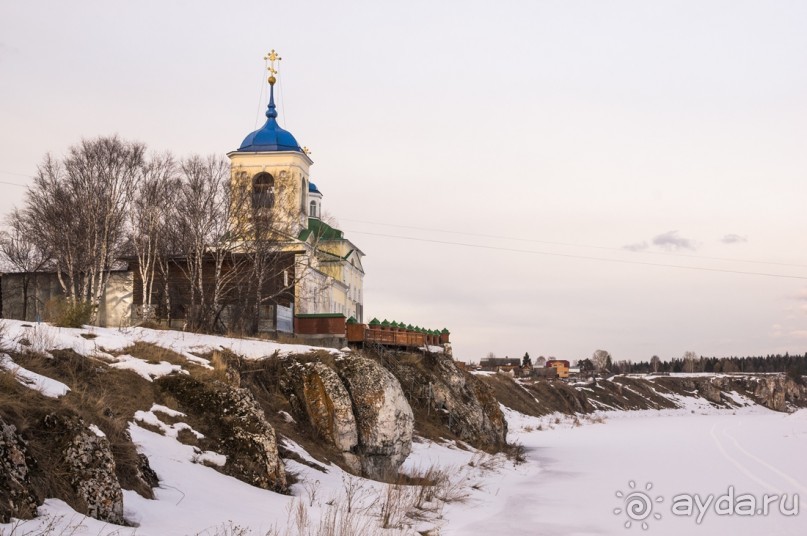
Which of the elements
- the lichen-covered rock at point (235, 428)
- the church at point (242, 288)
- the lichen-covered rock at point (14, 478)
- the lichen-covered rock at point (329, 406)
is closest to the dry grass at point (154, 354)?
the lichen-covered rock at point (235, 428)

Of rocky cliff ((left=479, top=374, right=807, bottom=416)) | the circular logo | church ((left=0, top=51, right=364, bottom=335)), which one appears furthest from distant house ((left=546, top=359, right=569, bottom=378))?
the circular logo

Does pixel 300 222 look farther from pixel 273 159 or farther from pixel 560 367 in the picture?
pixel 560 367

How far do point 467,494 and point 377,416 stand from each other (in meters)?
4.18

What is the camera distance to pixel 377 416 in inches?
920

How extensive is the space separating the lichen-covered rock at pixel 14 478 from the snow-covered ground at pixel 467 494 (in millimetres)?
202

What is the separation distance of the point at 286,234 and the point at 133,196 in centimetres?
841

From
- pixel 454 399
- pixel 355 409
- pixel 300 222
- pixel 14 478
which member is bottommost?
pixel 454 399

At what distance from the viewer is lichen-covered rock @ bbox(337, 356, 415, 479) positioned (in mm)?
22906

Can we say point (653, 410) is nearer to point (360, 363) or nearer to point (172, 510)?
point (360, 363)

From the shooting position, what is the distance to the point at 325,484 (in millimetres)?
18062

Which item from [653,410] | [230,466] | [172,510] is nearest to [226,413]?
[230,466]

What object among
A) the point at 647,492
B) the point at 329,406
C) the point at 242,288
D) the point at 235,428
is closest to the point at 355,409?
the point at 329,406

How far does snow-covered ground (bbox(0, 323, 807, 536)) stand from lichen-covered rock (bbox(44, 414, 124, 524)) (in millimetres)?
381

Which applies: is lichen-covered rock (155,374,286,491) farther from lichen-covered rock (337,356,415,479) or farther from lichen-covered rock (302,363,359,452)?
lichen-covered rock (337,356,415,479)
